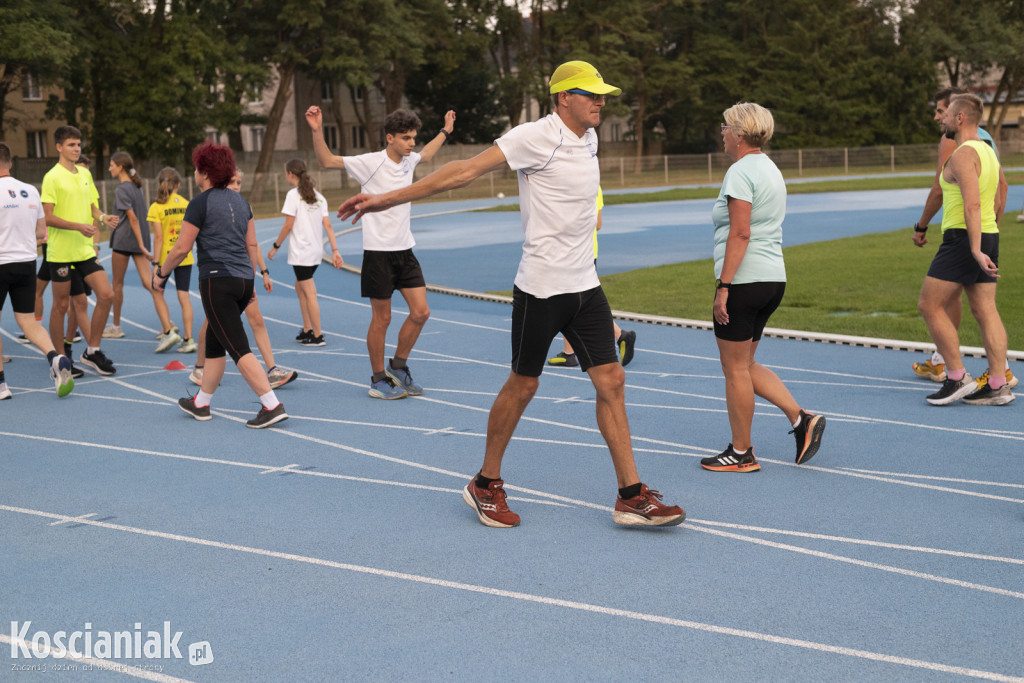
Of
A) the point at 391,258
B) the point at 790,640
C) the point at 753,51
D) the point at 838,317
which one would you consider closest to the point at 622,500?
the point at 790,640

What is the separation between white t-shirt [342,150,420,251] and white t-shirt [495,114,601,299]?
3252 mm

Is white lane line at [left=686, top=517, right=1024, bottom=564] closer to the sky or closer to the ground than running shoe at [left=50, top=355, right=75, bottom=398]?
closer to the ground

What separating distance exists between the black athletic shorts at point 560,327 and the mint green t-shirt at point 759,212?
1058 mm

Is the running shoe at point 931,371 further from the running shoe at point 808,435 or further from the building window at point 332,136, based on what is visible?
the building window at point 332,136

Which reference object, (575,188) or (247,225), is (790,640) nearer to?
(575,188)

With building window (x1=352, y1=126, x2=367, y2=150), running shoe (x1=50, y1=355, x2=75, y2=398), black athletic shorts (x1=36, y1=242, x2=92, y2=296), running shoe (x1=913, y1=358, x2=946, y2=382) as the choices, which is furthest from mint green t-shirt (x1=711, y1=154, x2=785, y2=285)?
building window (x1=352, y1=126, x2=367, y2=150)

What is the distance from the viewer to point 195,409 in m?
7.68

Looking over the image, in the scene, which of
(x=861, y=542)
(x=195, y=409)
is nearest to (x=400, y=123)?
(x=195, y=409)

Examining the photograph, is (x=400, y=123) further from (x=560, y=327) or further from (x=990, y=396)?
(x=990, y=396)

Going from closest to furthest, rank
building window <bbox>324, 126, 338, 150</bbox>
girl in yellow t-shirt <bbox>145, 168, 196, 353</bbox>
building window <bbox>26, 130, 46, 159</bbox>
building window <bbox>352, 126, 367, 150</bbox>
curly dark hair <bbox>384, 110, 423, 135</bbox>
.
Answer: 1. curly dark hair <bbox>384, 110, 423, 135</bbox>
2. girl in yellow t-shirt <bbox>145, 168, 196, 353</bbox>
3. building window <bbox>26, 130, 46, 159</bbox>
4. building window <bbox>324, 126, 338, 150</bbox>
5. building window <bbox>352, 126, 367, 150</bbox>

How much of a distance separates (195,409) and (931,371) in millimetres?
5580

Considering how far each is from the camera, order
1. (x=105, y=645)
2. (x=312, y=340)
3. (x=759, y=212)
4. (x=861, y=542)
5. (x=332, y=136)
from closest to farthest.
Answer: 1. (x=105, y=645)
2. (x=861, y=542)
3. (x=759, y=212)
4. (x=312, y=340)
5. (x=332, y=136)

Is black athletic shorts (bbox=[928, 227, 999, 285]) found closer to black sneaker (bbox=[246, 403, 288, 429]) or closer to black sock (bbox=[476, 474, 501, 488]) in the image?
black sock (bbox=[476, 474, 501, 488])

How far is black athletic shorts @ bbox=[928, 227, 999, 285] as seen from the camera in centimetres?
749
